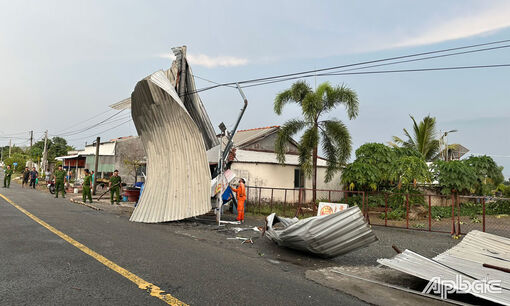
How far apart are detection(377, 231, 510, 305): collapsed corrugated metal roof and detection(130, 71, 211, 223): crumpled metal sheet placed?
21.0 ft

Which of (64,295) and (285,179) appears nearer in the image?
(64,295)

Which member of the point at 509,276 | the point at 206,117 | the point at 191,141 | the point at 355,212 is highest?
the point at 206,117

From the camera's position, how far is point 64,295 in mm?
3711

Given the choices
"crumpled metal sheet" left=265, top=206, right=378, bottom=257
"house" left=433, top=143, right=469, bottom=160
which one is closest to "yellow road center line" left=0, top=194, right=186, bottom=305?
"crumpled metal sheet" left=265, top=206, right=378, bottom=257

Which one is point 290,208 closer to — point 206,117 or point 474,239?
point 206,117

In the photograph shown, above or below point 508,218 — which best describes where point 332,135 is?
above

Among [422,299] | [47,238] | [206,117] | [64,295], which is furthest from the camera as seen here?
[206,117]

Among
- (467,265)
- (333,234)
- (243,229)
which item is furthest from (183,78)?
(467,265)

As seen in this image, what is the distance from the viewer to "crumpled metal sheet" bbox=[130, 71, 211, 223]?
1002 centimetres

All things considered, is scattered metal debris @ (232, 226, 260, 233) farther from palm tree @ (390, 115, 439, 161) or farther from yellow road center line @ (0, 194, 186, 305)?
palm tree @ (390, 115, 439, 161)

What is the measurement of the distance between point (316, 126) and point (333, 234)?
11.2 m

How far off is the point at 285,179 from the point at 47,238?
1475cm

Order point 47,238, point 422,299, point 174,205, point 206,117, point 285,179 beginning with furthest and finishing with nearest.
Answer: point 285,179 → point 206,117 → point 174,205 → point 47,238 → point 422,299

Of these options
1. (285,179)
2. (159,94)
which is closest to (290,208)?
(285,179)
